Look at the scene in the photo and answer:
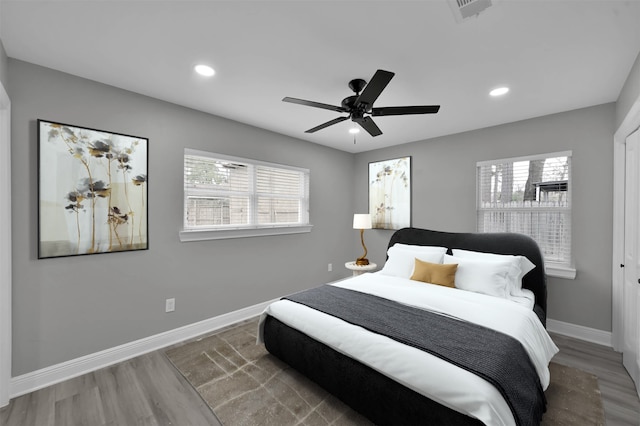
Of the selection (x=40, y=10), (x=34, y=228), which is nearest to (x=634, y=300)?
(x=40, y=10)

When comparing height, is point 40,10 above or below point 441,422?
above

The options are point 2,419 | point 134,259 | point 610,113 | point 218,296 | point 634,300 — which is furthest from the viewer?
point 218,296

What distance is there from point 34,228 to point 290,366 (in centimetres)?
234

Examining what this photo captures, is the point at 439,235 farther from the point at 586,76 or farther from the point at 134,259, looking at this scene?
the point at 134,259

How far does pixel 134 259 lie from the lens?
2.59 m

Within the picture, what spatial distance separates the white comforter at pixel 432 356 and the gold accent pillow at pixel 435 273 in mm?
124

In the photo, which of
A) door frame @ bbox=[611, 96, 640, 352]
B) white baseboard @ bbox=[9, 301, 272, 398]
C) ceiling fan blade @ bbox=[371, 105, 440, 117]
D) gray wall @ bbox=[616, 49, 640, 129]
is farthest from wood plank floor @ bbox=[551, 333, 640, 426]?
white baseboard @ bbox=[9, 301, 272, 398]

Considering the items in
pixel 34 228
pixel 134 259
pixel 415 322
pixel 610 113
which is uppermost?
pixel 610 113

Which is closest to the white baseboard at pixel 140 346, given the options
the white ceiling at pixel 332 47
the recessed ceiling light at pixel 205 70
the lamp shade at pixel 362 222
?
the lamp shade at pixel 362 222

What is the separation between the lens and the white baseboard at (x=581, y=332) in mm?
2799

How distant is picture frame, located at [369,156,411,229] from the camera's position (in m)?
4.36

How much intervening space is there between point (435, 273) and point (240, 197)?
2.51 m

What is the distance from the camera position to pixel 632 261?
7.50 ft

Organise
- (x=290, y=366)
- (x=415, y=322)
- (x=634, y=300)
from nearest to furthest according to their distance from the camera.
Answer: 1. (x=415, y=322)
2. (x=634, y=300)
3. (x=290, y=366)
